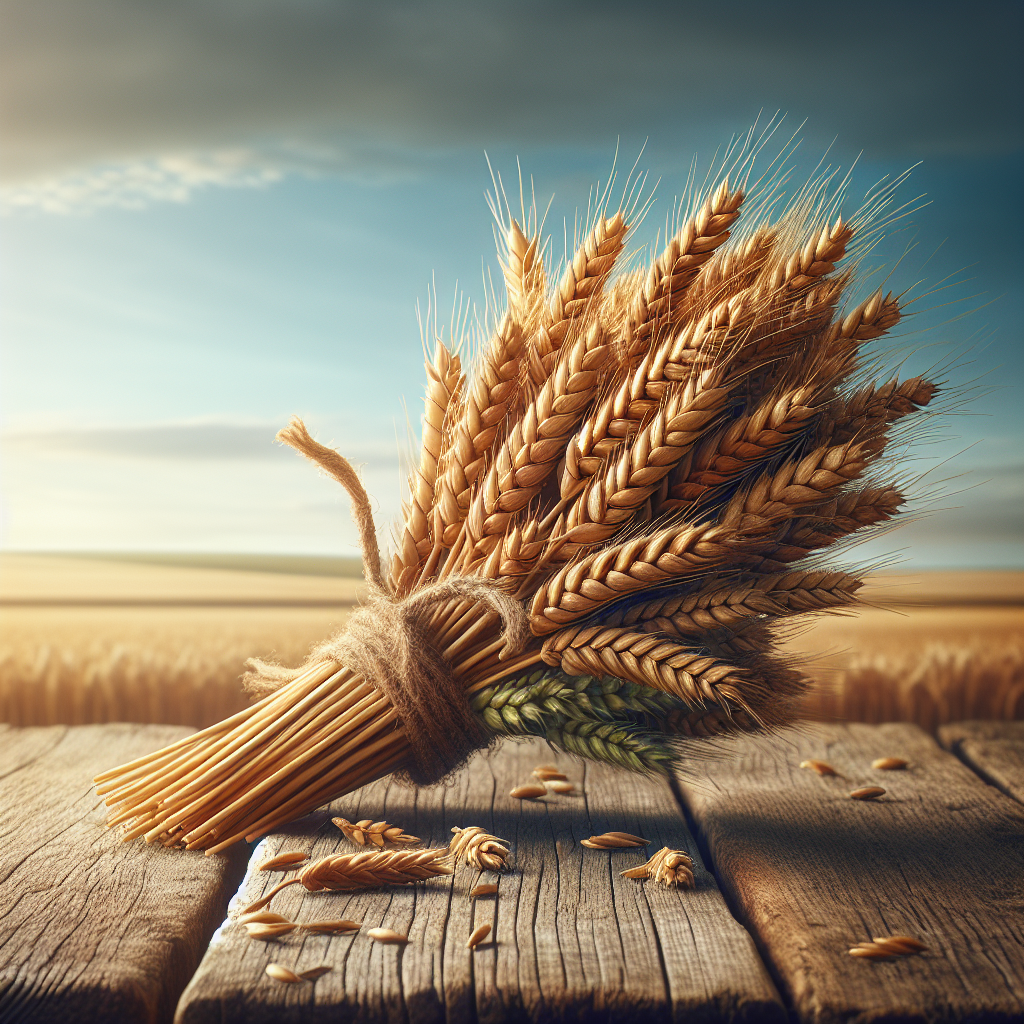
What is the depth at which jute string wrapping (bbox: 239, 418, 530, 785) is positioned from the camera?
1.12 m

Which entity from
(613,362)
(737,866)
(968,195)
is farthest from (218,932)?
(968,195)

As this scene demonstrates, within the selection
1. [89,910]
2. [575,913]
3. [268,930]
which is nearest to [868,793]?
[575,913]

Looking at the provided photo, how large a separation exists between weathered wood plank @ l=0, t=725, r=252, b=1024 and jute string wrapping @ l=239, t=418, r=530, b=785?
345mm

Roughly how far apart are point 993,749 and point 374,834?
1.38 meters

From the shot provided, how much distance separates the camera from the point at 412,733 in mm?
1156

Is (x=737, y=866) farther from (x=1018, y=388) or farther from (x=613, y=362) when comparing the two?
(x=1018, y=388)

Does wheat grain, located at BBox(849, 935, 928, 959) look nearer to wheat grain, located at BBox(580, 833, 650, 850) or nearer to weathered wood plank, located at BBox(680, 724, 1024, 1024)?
weathered wood plank, located at BBox(680, 724, 1024, 1024)

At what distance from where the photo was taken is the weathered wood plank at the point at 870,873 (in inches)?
32.6

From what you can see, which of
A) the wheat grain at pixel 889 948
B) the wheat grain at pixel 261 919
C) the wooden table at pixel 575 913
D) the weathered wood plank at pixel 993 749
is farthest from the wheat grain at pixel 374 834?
the weathered wood plank at pixel 993 749

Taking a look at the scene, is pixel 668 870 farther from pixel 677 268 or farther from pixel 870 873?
pixel 677 268

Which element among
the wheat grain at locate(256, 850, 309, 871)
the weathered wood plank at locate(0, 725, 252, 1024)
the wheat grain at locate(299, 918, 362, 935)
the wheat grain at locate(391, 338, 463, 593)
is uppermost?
the wheat grain at locate(391, 338, 463, 593)

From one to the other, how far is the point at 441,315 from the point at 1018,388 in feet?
7.21

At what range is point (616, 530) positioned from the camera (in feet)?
3.69

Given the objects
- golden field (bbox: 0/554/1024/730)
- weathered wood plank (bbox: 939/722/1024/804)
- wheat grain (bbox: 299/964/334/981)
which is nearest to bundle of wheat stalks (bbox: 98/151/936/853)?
wheat grain (bbox: 299/964/334/981)
